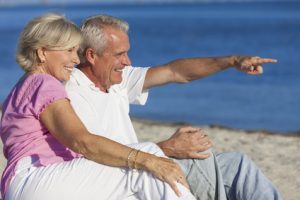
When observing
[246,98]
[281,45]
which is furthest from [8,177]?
[281,45]

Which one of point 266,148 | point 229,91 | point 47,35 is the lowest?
point 229,91

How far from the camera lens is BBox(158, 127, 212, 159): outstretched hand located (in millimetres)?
4332

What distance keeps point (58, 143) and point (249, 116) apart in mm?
11009

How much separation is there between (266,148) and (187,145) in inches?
168

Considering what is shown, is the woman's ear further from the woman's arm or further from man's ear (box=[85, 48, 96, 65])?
the woman's arm

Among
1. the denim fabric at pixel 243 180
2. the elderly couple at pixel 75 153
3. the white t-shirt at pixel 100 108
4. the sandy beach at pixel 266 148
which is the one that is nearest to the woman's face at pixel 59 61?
the elderly couple at pixel 75 153

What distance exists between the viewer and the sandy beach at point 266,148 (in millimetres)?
6754

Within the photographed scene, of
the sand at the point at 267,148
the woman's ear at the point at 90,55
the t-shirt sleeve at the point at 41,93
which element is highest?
the t-shirt sleeve at the point at 41,93

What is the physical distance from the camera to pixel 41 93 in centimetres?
399

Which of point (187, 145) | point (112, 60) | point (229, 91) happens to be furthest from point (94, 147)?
point (229, 91)

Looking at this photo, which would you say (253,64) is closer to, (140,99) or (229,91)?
(140,99)

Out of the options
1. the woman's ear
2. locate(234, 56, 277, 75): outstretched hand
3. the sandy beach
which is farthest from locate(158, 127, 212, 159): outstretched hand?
the sandy beach

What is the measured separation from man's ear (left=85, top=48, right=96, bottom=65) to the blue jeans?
2.56 ft

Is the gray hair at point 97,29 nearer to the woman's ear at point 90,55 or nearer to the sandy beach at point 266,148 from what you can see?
the woman's ear at point 90,55
